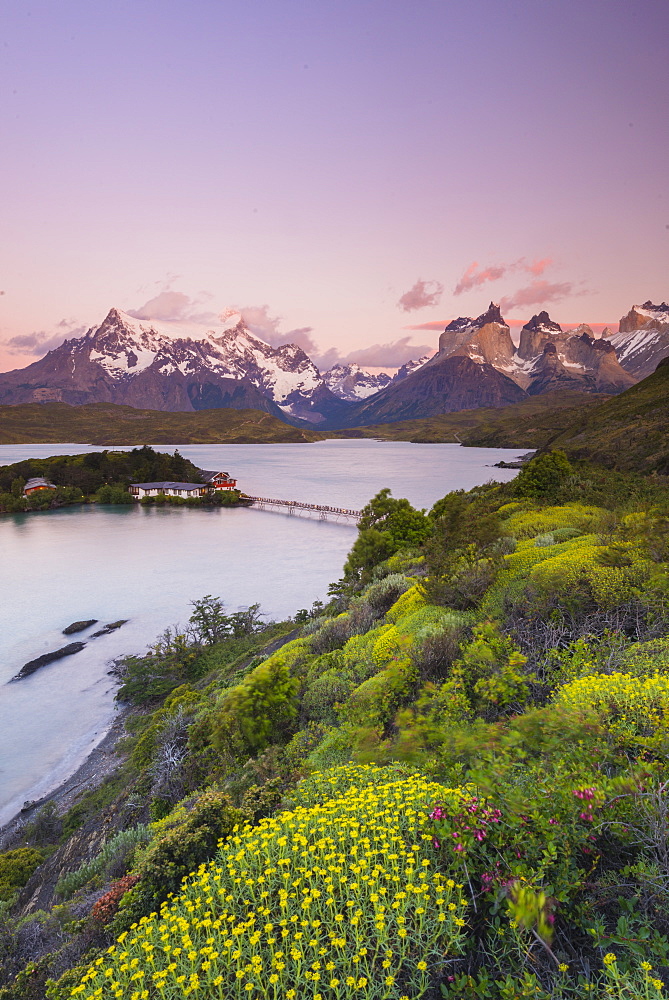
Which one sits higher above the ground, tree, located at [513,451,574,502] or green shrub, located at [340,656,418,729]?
tree, located at [513,451,574,502]

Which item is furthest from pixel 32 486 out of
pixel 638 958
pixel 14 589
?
pixel 638 958

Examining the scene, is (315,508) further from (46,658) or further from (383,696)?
(383,696)

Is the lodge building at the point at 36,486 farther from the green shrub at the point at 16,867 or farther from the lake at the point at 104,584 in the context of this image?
the green shrub at the point at 16,867

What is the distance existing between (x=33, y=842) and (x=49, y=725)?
1043cm

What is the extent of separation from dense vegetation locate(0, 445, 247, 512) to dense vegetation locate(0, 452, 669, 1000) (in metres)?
102

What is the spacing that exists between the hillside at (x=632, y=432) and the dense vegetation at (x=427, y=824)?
43649mm

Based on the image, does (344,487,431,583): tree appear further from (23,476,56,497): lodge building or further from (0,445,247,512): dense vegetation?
(23,476,56,497): lodge building

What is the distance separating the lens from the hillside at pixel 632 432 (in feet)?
215

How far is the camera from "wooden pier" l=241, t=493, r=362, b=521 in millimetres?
89250

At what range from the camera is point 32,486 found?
11050 centimetres

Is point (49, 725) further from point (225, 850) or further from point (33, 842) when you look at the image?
point (225, 850)

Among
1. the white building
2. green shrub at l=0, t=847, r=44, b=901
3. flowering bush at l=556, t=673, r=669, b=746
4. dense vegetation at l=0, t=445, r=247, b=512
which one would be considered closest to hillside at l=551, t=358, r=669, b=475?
flowering bush at l=556, t=673, r=669, b=746

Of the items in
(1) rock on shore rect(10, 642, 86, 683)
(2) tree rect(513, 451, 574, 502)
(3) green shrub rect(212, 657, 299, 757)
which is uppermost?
(2) tree rect(513, 451, 574, 502)

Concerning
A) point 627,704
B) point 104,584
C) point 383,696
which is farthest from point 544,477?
point 104,584
